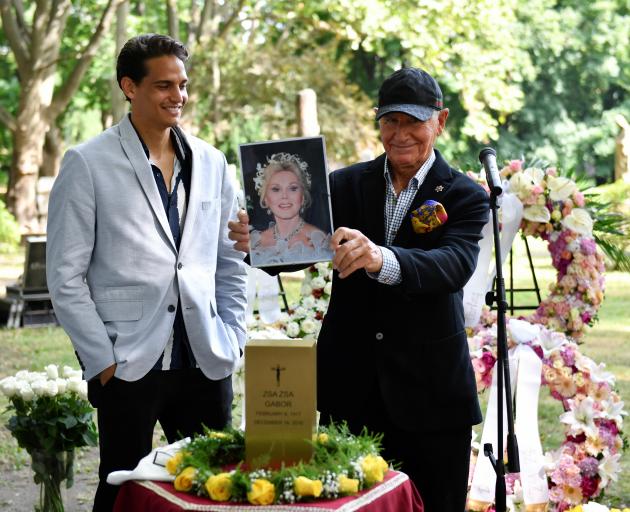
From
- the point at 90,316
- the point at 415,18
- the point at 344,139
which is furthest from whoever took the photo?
the point at 344,139

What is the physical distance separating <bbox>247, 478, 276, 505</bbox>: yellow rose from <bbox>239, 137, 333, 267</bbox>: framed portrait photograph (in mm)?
639

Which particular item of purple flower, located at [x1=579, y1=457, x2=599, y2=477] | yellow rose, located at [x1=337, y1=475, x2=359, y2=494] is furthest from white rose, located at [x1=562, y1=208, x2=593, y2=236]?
yellow rose, located at [x1=337, y1=475, x2=359, y2=494]

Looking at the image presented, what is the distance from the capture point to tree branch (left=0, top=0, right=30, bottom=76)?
63.2 feet

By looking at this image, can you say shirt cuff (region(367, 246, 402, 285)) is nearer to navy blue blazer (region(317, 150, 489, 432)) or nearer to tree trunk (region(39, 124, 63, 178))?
A: navy blue blazer (region(317, 150, 489, 432))

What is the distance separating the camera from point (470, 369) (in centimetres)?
356

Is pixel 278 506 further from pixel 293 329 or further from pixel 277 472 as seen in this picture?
pixel 293 329

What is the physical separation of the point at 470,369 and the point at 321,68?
72.1ft

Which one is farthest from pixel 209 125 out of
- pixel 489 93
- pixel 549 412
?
pixel 549 412

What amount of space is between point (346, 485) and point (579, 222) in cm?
385

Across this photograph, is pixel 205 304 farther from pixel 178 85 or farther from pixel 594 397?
pixel 594 397

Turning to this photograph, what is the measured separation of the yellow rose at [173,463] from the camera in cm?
297

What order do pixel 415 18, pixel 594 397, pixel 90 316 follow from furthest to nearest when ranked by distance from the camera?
pixel 415 18
pixel 594 397
pixel 90 316

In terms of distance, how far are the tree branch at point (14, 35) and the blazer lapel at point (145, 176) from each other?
16.5 meters

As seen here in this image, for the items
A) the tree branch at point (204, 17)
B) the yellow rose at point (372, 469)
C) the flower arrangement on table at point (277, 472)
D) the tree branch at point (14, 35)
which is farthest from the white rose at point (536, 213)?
the tree branch at point (204, 17)
